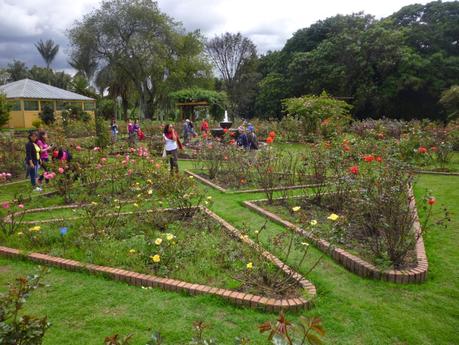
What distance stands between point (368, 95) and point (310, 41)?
33.0ft

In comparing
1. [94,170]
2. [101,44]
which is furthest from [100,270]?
[101,44]

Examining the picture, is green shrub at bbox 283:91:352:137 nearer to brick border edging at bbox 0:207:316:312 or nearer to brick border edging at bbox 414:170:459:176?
brick border edging at bbox 414:170:459:176

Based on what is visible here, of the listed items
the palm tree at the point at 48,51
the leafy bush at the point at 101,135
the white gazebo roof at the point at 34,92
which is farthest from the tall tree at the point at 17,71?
the leafy bush at the point at 101,135

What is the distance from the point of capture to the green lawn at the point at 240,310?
316 cm

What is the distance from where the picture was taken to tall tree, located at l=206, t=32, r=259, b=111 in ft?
167

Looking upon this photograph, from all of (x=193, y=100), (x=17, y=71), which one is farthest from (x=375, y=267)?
(x=17, y=71)

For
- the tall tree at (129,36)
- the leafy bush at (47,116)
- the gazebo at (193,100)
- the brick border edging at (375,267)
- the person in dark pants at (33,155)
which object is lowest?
the brick border edging at (375,267)

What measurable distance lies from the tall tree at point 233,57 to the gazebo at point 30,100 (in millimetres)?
21406

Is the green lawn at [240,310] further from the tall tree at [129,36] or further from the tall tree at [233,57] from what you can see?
the tall tree at [233,57]

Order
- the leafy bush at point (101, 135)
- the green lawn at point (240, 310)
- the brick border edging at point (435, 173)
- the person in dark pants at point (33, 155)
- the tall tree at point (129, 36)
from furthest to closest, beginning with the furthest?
the tall tree at point (129, 36) < the leafy bush at point (101, 135) < the brick border edging at point (435, 173) < the person in dark pants at point (33, 155) < the green lawn at point (240, 310)

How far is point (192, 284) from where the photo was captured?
3.90 metres

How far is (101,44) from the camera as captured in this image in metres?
36.4

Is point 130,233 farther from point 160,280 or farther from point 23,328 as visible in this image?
point 23,328

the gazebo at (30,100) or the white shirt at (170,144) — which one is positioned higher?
the gazebo at (30,100)
